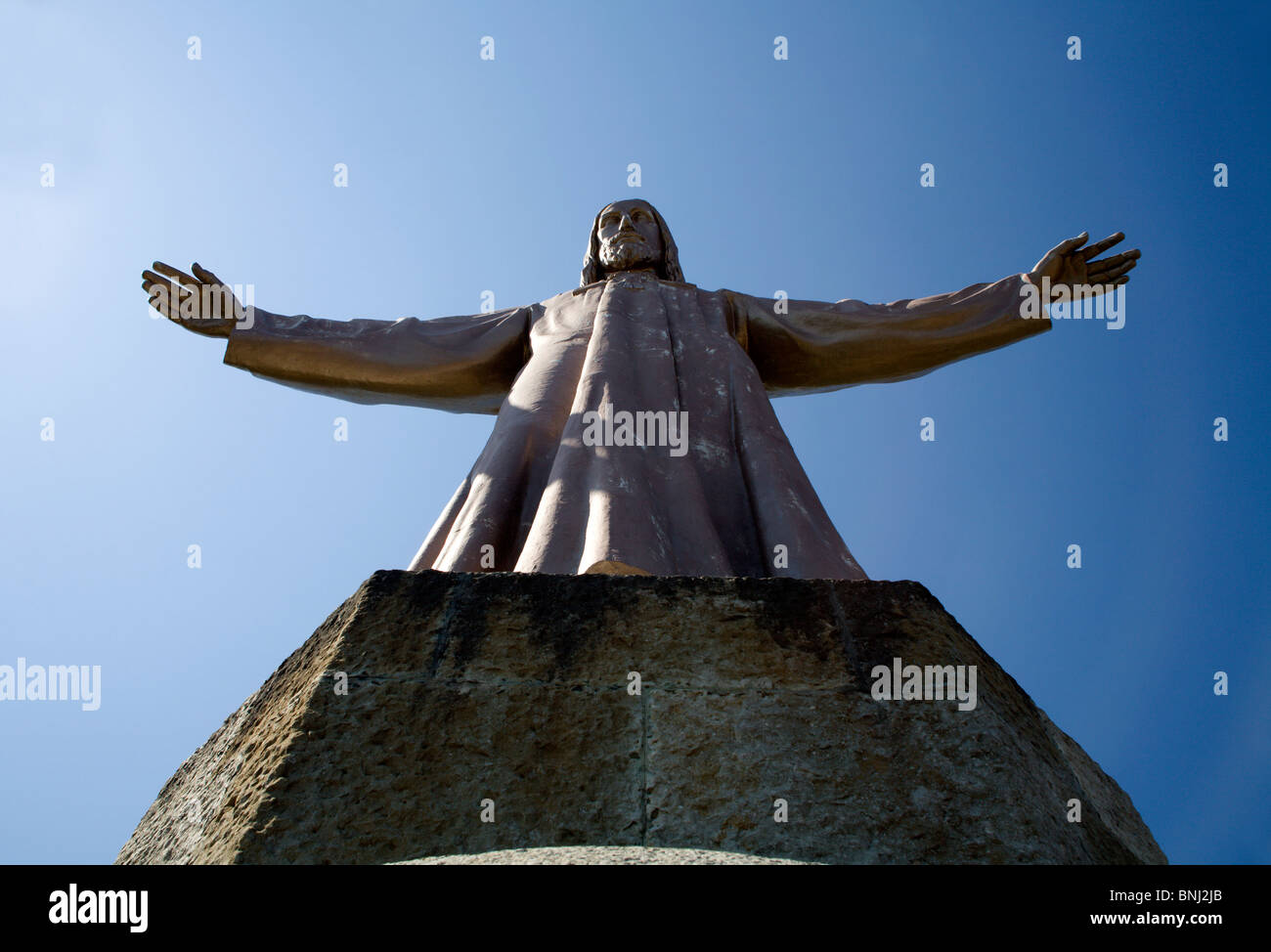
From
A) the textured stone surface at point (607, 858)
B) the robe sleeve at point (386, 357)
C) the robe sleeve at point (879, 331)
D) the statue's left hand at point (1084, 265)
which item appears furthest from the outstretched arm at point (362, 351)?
the textured stone surface at point (607, 858)

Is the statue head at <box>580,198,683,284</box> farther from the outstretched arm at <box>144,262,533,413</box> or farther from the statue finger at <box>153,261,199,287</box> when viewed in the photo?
the statue finger at <box>153,261,199,287</box>

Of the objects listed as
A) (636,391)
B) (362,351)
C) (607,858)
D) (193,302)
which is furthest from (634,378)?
(607,858)

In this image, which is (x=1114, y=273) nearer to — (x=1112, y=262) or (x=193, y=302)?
(x=1112, y=262)

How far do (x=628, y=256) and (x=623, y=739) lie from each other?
4.19 m

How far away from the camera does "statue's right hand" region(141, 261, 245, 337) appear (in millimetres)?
6211

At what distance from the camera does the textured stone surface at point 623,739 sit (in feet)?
8.55

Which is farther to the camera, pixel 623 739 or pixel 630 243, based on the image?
pixel 630 243

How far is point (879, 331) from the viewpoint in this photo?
251 inches

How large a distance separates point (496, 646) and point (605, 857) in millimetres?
932

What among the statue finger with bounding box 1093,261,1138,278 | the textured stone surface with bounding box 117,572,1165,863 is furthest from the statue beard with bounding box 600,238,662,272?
the textured stone surface with bounding box 117,572,1165,863

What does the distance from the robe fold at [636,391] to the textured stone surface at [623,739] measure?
808 millimetres
